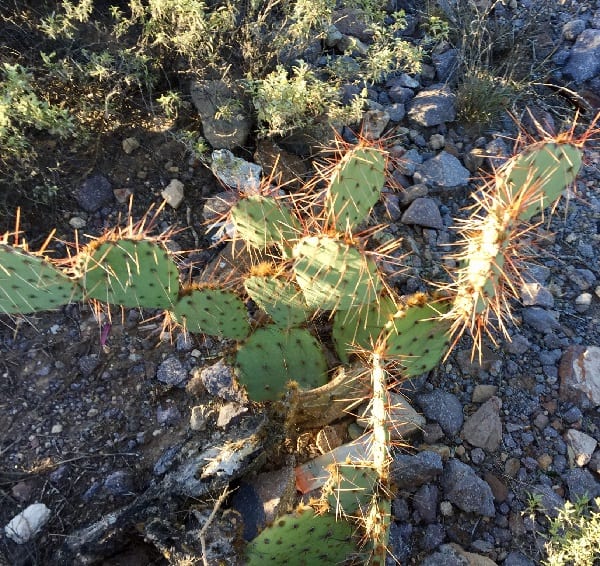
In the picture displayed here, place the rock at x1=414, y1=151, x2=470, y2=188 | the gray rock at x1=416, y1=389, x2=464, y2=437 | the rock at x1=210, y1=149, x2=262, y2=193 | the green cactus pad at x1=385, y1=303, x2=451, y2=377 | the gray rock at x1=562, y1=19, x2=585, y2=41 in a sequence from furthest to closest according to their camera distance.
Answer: the gray rock at x1=562, y1=19, x2=585, y2=41
the rock at x1=414, y1=151, x2=470, y2=188
the rock at x1=210, y1=149, x2=262, y2=193
the gray rock at x1=416, y1=389, x2=464, y2=437
the green cactus pad at x1=385, y1=303, x2=451, y2=377

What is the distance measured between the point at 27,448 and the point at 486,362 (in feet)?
6.83

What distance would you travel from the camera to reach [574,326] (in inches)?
116

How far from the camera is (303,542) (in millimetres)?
1871

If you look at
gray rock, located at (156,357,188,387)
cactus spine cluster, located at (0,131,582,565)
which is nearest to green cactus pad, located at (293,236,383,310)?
cactus spine cluster, located at (0,131,582,565)

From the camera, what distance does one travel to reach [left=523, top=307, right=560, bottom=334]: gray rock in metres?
2.90

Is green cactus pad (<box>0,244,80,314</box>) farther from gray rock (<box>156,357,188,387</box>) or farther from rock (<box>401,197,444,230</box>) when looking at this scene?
rock (<box>401,197,444,230</box>)

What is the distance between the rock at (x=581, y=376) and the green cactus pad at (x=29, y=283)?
214cm

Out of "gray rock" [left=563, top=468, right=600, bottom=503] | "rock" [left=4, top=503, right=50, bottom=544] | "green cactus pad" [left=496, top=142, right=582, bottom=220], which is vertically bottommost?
"gray rock" [left=563, top=468, right=600, bottom=503]

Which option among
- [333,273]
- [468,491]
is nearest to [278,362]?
[333,273]

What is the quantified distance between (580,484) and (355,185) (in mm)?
1541

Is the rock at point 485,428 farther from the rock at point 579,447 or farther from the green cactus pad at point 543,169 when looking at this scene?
the green cactus pad at point 543,169

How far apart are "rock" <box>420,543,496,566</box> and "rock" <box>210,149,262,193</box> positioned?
1.91 m

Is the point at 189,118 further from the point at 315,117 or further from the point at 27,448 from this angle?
the point at 27,448

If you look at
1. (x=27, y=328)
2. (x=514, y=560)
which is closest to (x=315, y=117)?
(x=27, y=328)
